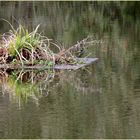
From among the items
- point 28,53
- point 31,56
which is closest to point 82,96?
point 31,56

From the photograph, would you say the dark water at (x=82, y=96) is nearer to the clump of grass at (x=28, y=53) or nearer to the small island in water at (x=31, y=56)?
the small island in water at (x=31, y=56)

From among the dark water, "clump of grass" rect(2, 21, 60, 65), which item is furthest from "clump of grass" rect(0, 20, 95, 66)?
the dark water

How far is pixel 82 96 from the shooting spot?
35.5ft

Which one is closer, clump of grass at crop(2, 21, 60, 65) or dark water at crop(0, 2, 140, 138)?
dark water at crop(0, 2, 140, 138)

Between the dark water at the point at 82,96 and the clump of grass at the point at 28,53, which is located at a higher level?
the clump of grass at the point at 28,53

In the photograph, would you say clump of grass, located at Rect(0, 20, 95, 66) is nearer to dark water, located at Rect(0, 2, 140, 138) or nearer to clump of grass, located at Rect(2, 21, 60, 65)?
clump of grass, located at Rect(2, 21, 60, 65)

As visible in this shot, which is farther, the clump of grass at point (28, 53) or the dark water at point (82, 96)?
the clump of grass at point (28, 53)

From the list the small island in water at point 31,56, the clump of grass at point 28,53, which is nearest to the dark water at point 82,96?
the small island in water at point 31,56

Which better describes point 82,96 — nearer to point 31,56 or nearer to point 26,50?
point 31,56

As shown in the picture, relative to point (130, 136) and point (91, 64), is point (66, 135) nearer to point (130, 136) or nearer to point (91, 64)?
point (130, 136)

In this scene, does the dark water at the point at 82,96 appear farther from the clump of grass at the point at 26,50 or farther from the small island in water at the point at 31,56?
the clump of grass at the point at 26,50

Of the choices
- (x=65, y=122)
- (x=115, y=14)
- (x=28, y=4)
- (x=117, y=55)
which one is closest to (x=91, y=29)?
(x=115, y=14)

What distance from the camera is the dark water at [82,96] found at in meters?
8.67

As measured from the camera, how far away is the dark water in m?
8.67
